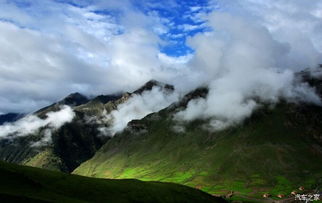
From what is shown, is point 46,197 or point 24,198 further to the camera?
point 46,197

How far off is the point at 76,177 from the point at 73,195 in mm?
29952

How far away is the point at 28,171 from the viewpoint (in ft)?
589

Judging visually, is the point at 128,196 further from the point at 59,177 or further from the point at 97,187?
the point at 59,177

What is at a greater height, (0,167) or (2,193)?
(0,167)

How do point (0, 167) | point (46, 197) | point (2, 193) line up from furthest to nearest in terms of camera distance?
point (0, 167) < point (46, 197) < point (2, 193)

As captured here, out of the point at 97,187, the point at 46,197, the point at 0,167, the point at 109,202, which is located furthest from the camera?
the point at 97,187

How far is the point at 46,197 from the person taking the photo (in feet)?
459

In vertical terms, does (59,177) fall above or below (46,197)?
above

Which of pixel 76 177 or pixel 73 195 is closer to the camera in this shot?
pixel 73 195

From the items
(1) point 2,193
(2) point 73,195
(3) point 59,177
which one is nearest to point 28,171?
(3) point 59,177

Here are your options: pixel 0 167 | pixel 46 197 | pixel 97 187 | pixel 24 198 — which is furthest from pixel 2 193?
pixel 97 187

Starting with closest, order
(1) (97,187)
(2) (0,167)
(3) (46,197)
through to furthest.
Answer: (3) (46,197)
(2) (0,167)
(1) (97,187)

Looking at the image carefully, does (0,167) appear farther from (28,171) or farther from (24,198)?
(24,198)

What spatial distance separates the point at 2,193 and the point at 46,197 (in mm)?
18968
